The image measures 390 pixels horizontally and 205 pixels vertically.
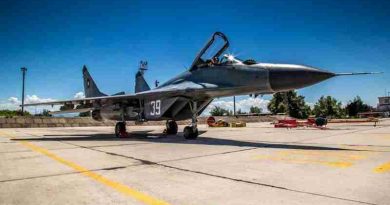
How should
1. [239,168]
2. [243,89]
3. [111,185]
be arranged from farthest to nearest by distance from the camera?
[243,89] → [239,168] → [111,185]

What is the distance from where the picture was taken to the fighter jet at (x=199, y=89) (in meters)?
8.30

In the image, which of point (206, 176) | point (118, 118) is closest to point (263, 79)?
point (206, 176)

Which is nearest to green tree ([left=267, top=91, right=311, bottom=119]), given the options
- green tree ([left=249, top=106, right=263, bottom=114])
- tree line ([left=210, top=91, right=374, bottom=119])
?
tree line ([left=210, top=91, right=374, bottom=119])

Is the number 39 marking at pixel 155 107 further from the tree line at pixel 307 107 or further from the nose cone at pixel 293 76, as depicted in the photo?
the tree line at pixel 307 107

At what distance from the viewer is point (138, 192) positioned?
3.59 m

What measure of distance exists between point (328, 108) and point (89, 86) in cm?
9652

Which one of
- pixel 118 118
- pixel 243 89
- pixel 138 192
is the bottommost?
pixel 138 192

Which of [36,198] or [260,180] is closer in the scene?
[36,198]

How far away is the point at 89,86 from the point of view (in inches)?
802

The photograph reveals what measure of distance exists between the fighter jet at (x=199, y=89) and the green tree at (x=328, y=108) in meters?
95.7

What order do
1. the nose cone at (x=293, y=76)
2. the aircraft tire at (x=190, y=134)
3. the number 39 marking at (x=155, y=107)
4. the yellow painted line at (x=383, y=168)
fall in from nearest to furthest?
the yellow painted line at (x=383, y=168) < the nose cone at (x=293, y=76) < the aircraft tire at (x=190, y=134) < the number 39 marking at (x=155, y=107)

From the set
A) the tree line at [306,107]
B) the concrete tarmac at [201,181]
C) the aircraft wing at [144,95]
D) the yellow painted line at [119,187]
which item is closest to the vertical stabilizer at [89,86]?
the aircraft wing at [144,95]

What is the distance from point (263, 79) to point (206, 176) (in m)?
5.15

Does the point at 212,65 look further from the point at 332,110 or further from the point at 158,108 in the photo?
the point at 332,110
